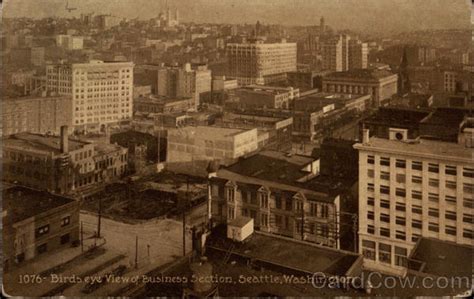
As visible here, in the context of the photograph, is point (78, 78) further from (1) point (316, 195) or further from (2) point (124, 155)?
(1) point (316, 195)

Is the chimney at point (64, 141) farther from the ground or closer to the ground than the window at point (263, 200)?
farther from the ground

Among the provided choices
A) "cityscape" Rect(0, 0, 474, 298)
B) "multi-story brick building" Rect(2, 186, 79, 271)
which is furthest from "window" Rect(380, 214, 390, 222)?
"multi-story brick building" Rect(2, 186, 79, 271)

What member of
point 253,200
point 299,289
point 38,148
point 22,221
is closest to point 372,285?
point 299,289

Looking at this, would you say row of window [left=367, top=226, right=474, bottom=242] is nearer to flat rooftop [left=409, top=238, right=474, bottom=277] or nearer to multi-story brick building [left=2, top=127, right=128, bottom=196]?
flat rooftop [left=409, top=238, right=474, bottom=277]

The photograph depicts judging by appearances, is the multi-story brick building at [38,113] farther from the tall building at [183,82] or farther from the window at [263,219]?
the window at [263,219]

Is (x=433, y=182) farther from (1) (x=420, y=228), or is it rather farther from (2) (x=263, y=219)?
(2) (x=263, y=219)

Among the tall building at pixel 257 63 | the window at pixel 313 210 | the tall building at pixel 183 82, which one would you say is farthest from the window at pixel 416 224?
the tall building at pixel 183 82
